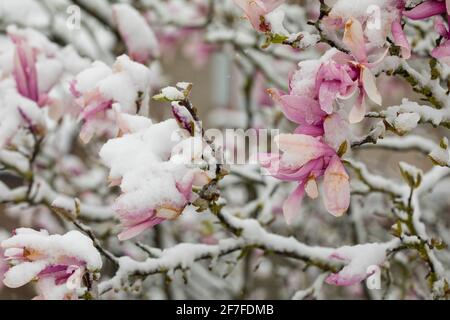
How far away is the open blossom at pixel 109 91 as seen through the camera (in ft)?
4.78

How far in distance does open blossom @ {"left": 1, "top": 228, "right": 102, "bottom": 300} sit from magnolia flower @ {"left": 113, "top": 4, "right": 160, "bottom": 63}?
83 centimetres

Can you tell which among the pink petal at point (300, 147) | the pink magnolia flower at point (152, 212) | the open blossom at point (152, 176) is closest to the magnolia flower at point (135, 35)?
the open blossom at point (152, 176)

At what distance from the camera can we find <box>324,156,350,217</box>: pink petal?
3.57 ft

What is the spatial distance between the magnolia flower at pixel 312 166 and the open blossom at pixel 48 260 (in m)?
0.38

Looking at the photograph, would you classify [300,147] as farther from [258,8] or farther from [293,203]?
[258,8]

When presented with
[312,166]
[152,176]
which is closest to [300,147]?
[312,166]

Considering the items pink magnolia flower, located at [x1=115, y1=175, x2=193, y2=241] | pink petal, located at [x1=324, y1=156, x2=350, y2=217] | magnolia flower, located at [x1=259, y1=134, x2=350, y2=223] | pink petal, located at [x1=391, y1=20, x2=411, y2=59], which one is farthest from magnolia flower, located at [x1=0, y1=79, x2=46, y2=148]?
pink petal, located at [x1=391, y1=20, x2=411, y2=59]

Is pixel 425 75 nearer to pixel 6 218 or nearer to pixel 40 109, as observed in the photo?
pixel 40 109

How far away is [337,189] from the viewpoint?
109 cm

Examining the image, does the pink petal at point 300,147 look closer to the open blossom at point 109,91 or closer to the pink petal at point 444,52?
the pink petal at point 444,52

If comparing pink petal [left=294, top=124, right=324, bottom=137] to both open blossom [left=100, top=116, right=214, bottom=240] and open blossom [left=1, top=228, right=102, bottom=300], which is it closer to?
open blossom [left=100, top=116, right=214, bottom=240]

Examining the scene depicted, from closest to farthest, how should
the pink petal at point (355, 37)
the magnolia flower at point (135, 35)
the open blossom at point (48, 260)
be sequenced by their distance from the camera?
the pink petal at point (355, 37), the open blossom at point (48, 260), the magnolia flower at point (135, 35)

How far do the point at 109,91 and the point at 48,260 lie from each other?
448mm

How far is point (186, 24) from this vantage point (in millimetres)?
2930
